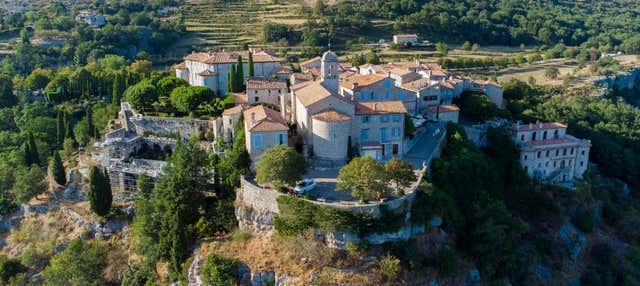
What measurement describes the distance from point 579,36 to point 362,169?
12324 cm

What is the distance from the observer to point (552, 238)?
50406 millimetres

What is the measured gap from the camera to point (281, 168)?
119 ft

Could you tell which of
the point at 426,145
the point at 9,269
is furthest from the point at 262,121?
the point at 9,269

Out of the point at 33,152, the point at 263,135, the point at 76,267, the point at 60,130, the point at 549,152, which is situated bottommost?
the point at 76,267

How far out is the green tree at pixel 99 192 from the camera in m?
44.4

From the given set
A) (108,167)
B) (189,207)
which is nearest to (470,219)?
(189,207)

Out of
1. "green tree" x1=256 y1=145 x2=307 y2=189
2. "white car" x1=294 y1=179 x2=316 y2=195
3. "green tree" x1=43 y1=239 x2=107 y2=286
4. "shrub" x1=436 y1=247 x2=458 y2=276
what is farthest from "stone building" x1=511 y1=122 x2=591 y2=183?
"green tree" x1=43 y1=239 x2=107 y2=286

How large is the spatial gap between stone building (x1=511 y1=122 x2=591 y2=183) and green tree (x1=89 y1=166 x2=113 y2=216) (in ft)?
138

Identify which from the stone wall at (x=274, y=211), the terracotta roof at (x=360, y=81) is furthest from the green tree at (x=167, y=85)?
the stone wall at (x=274, y=211)

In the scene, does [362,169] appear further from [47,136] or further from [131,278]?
[47,136]

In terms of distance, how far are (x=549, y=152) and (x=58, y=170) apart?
168 ft

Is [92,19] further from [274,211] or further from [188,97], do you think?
[274,211]

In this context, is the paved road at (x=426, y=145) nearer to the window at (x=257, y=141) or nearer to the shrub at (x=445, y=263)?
the shrub at (x=445, y=263)

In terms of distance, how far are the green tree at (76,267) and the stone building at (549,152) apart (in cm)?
4322
